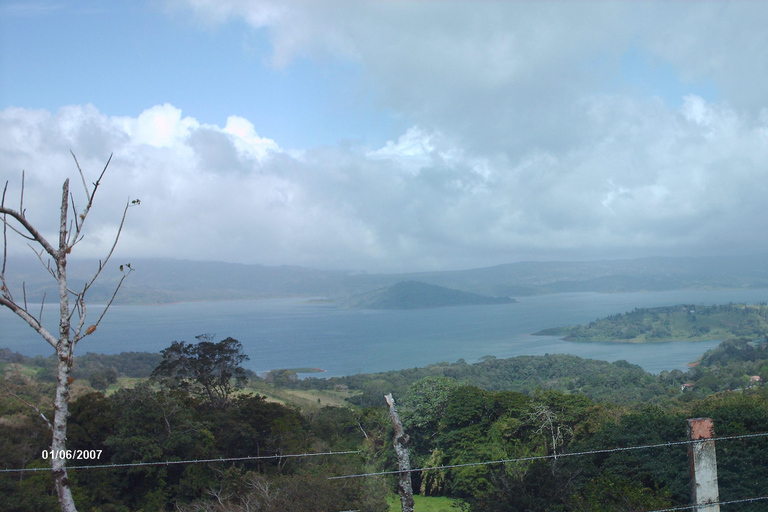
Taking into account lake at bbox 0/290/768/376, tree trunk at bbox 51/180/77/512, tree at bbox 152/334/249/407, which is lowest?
lake at bbox 0/290/768/376

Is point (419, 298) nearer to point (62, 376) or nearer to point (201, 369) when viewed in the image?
point (201, 369)

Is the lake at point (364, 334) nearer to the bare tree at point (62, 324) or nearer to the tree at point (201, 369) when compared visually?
the tree at point (201, 369)

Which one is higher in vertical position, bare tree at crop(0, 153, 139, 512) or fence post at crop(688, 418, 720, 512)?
bare tree at crop(0, 153, 139, 512)

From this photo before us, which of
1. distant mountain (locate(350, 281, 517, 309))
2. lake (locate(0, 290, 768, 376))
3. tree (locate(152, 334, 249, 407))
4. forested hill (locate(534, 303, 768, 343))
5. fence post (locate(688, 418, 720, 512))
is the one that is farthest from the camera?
distant mountain (locate(350, 281, 517, 309))

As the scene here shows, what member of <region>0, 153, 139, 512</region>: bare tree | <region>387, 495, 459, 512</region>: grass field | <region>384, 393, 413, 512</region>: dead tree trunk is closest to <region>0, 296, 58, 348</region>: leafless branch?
<region>0, 153, 139, 512</region>: bare tree

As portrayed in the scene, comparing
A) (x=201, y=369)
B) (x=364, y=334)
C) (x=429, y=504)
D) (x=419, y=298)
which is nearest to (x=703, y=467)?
(x=429, y=504)

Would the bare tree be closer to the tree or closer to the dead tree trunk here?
the dead tree trunk

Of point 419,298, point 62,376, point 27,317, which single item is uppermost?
point 27,317

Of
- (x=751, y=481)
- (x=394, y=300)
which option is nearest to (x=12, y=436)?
(x=751, y=481)
